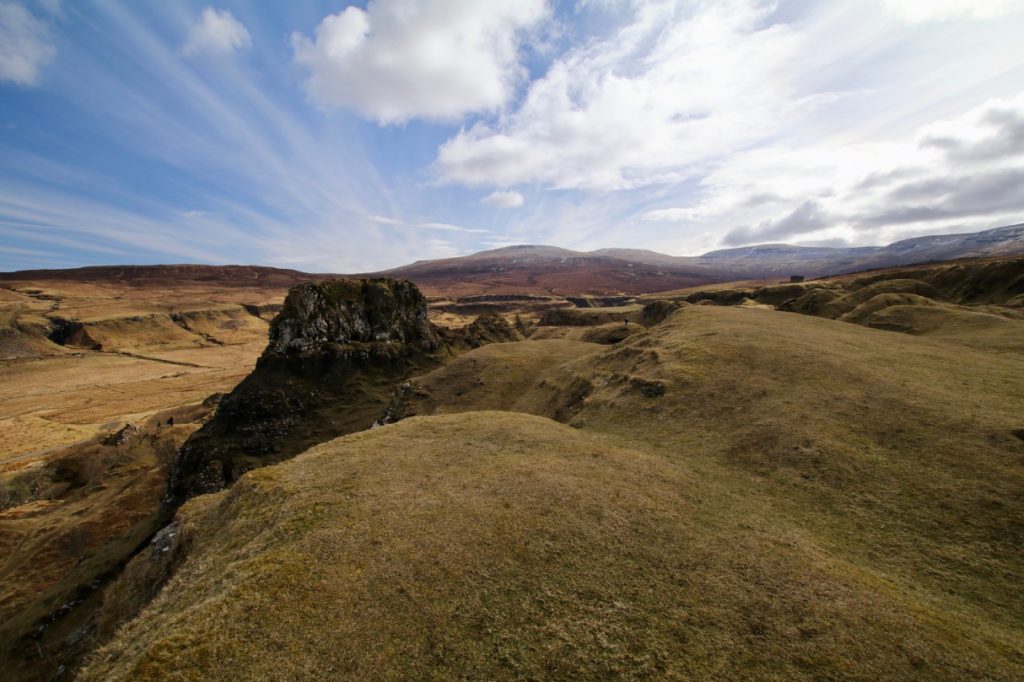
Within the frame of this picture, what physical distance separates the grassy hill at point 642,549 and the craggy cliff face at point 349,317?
154 ft

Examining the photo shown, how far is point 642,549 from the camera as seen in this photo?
54.1 ft

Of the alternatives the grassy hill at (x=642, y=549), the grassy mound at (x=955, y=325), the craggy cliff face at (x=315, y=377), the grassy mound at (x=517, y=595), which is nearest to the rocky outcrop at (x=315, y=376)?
the craggy cliff face at (x=315, y=377)

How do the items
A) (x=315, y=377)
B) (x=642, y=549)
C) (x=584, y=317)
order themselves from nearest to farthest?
(x=642, y=549) → (x=315, y=377) → (x=584, y=317)

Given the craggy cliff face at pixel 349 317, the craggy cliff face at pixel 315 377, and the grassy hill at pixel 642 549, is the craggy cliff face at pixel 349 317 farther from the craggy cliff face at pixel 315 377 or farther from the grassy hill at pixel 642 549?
the grassy hill at pixel 642 549

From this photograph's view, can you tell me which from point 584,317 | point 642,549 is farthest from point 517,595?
point 584,317

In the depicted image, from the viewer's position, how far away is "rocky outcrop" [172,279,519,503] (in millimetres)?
55031

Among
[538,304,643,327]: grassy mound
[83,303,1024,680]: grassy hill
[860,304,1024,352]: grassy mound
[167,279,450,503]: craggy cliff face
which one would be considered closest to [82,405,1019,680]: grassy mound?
[83,303,1024,680]: grassy hill

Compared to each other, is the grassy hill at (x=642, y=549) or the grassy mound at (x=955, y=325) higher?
the grassy mound at (x=955, y=325)

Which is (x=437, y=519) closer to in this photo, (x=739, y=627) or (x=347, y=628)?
(x=347, y=628)

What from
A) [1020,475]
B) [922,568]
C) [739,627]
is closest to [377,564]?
[739,627]

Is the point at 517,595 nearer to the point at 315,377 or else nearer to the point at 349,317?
the point at 315,377

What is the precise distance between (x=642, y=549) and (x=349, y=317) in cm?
7075

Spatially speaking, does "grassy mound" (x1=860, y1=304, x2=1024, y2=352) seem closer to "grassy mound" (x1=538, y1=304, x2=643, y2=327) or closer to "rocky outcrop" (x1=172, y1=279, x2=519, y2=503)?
"rocky outcrop" (x1=172, y1=279, x2=519, y2=503)

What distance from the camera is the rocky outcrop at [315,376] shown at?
55031 millimetres
